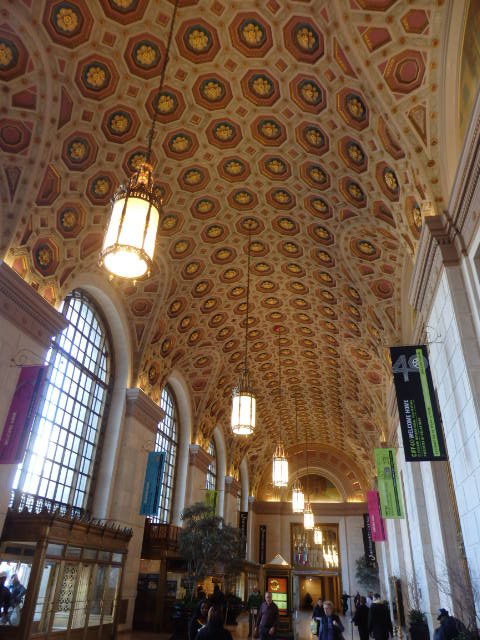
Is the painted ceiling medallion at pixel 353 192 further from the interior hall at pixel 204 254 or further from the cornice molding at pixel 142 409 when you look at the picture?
the cornice molding at pixel 142 409

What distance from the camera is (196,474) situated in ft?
61.0

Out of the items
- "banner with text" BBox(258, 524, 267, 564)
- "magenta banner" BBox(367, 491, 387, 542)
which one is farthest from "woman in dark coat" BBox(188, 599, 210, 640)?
"banner with text" BBox(258, 524, 267, 564)

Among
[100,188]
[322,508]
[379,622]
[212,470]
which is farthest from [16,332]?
[322,508]

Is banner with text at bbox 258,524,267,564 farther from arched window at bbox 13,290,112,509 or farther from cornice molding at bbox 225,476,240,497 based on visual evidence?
arched window at bbox 13,290,112,509

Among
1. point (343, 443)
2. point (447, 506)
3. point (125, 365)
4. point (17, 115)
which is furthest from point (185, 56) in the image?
point (343, 443)

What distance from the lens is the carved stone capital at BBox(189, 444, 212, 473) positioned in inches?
727

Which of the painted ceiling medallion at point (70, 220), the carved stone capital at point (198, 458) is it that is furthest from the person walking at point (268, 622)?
the carved stone capital at point (198, 458)

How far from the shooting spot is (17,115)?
7980mm

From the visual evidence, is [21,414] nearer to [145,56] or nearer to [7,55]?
[7,55]

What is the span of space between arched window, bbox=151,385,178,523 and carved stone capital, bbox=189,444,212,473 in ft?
2.37

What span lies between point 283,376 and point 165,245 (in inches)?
447

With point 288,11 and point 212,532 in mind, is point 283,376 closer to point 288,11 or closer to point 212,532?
point 212,532

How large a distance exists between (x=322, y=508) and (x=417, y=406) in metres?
25.0

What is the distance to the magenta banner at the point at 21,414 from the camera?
7.69 metres
